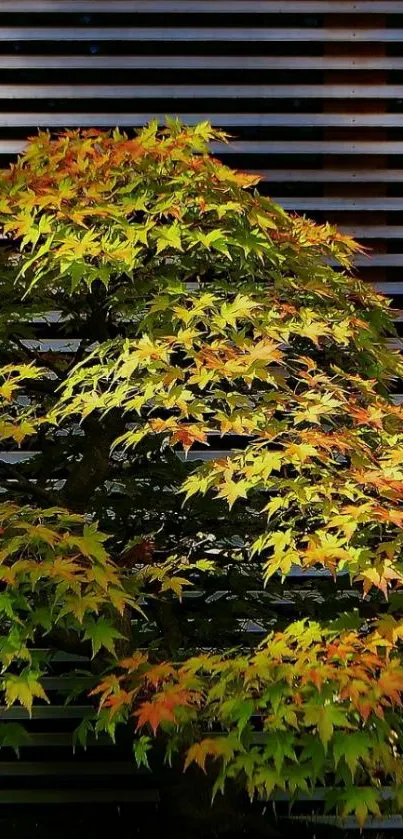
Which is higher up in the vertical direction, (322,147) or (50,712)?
(322,147)

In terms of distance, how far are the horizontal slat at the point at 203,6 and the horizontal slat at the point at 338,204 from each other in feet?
2.13

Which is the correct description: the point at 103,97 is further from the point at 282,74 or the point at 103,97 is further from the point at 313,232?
the point at 313,232

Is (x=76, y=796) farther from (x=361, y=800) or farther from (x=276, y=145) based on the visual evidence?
(x=276, y=145)

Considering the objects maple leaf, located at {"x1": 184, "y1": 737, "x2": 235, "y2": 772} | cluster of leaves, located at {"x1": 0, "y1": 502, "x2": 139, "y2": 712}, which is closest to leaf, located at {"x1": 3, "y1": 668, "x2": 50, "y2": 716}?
cluster of leaves, located at {"x1": 0, "y1": 502, "x2": 139, "y2": 712}

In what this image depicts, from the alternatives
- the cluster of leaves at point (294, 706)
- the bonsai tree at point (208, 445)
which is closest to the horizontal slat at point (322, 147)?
the bonsai tree at point (208, 445)

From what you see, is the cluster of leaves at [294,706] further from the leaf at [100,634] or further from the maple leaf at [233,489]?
the maple leaf at [233,489]

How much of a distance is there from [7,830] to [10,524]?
1339 mm

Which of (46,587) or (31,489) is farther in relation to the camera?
(31,489)

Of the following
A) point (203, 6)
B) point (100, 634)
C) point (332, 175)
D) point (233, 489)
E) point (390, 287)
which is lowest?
point (100, 634)

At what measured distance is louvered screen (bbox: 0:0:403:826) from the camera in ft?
9.69

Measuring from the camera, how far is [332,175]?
Answer: 299 centimetres

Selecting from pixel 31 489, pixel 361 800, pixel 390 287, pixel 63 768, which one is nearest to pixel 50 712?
pixel 63 768

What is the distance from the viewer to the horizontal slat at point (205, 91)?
2951 mm

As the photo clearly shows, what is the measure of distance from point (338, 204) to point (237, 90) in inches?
20.8
